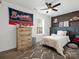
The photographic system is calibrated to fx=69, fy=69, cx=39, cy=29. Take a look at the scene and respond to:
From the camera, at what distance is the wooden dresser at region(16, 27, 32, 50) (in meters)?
3.89

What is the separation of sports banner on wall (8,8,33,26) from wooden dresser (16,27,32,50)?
1.96ft

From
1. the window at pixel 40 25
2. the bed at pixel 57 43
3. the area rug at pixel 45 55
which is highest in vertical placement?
the window at pixel 40 25

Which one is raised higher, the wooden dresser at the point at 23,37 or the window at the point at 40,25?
the window at the point at 40,25

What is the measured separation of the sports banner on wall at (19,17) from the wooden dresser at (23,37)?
1.96ft

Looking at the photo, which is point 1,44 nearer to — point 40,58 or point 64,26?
point 40,58

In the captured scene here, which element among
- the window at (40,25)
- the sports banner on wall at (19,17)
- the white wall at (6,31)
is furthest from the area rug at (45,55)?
the window at (40,25)

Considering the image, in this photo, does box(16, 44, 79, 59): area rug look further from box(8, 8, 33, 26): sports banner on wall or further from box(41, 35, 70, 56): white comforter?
box(8, 8, 33, 26): sports banner on wall

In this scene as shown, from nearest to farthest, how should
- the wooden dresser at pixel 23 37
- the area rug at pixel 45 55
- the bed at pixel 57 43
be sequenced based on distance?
the area rug at pixel 45 55, the bed at pixel 57 43, the wooden dresser at pixel 23 37

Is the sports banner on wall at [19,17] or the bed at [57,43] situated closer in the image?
the bed at [57,43]

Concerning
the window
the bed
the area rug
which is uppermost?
the window

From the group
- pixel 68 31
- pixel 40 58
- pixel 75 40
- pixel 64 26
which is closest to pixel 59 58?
pixel 40 58

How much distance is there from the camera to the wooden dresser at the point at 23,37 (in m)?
3.89

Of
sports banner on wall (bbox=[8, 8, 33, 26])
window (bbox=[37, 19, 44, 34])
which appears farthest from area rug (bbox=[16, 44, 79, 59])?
window (bbox=[37, 19, 44, 34])

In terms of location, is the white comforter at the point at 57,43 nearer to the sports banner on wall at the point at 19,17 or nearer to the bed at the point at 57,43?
the bed at the point at 57,43
